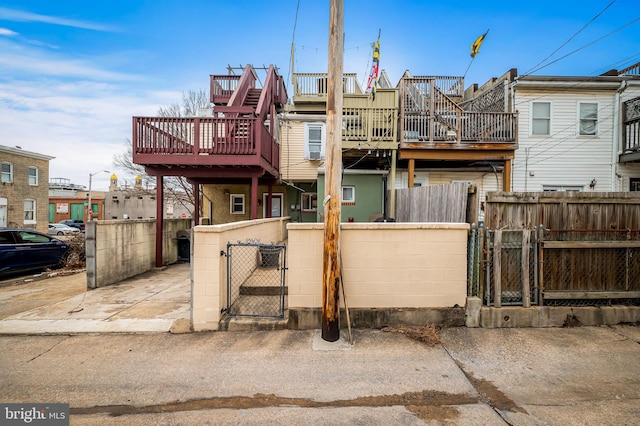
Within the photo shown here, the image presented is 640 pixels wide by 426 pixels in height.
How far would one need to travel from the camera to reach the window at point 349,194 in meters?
10.8

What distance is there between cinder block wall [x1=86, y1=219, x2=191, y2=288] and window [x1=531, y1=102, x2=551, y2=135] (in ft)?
47.0

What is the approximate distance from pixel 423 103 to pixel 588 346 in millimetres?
8770

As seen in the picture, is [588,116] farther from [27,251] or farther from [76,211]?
[76,211]

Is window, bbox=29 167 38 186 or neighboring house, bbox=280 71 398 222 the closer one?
neighboring house, bbox=280 71 398 222

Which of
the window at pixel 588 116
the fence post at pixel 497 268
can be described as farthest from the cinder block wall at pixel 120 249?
the window at pixel 588 116

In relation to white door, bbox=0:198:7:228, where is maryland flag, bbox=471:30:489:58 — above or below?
above

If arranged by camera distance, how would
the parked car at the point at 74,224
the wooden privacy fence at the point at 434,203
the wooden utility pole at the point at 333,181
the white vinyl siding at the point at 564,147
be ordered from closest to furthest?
the wooden utility pole at the point at 333,181
the wooden privacy fence at the point at 434,203
the white vinyl siding at the point at 564,147
the parked car at the point at 74,224

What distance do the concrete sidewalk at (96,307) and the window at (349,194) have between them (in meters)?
5.97

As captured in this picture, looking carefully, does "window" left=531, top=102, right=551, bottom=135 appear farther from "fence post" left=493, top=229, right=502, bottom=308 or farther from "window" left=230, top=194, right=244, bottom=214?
"window" left=230, top=194, right=244, bottom=214

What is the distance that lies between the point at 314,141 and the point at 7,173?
22265 mm

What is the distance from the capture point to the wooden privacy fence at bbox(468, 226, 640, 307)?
4441mm

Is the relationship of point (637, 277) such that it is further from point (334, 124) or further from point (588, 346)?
point (334, 124)

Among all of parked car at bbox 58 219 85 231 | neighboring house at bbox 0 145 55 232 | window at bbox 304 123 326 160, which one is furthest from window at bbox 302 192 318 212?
parked car at bbox 58 219 85 231

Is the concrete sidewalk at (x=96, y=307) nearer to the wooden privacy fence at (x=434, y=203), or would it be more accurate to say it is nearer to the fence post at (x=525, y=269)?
the fence post at (x=525, y=269)
